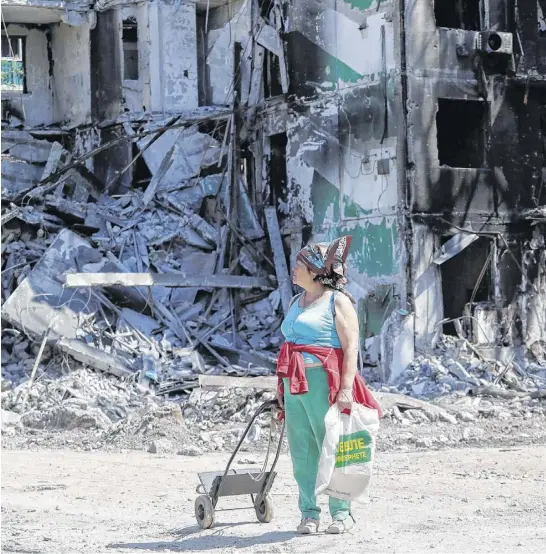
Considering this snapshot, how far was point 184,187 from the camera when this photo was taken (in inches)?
1029

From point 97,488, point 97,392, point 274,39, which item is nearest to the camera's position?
point 97,488

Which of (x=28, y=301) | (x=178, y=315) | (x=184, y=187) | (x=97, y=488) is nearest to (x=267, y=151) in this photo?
(x=184, y=187)

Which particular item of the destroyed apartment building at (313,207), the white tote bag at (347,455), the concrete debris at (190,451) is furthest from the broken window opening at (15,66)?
the white tote bag at (347,455)

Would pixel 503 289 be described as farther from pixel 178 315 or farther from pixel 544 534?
pixel 544 534

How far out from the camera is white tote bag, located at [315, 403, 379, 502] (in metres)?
8.59

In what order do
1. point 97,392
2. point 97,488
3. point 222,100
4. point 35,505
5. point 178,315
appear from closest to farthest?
point 35,505 < point 97,488 < point 97,392 < point 178,315 < point 222,100

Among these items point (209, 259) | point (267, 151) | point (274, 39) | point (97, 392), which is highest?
point (274, 39)

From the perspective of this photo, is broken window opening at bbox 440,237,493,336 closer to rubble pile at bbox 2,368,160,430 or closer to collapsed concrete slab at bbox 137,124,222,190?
collapsed concrete slab at bbox 137,124,222,190

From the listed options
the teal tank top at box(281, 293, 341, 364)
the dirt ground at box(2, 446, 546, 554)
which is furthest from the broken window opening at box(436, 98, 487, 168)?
the teal tank top at box(281, 293, 341, 364)

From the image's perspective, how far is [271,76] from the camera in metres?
26.0

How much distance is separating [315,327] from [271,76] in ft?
58.2

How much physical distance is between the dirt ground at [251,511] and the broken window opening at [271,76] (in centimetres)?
1219

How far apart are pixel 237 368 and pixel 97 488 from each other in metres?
9.84

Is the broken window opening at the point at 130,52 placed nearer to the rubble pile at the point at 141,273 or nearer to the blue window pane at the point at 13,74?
Answer: the rubble pile at the point at 141,273
